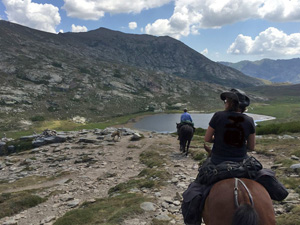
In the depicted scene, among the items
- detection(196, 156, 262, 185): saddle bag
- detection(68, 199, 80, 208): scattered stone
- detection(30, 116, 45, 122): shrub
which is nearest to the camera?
detection(196, 156, 262, 185): saddle bag

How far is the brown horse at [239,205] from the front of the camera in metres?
4.13

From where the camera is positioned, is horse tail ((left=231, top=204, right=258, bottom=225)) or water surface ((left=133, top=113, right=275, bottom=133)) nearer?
horse tail ((left=231, top=204, right=258, bottom=225))

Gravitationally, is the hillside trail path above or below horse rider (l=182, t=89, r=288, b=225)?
below

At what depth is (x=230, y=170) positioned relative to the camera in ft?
16.9

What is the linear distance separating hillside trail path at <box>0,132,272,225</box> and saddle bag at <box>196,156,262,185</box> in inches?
147

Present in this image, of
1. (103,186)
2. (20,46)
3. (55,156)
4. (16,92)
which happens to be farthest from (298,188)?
(20,46)

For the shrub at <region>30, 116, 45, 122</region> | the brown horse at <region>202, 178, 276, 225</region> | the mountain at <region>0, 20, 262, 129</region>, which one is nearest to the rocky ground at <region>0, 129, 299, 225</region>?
the brown horse at <region>202, 178, 276, 225</region>

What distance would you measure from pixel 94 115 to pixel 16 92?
1624 inches

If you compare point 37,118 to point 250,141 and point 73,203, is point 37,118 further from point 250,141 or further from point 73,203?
point 250,141

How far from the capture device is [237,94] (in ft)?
18.6

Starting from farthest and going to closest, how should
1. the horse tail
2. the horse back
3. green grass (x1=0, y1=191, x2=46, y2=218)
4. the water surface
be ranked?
the water surface, the horse back, green grass (x1=0, y1=191, x2=46, y2=218), the horse tail

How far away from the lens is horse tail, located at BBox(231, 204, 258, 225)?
406cm

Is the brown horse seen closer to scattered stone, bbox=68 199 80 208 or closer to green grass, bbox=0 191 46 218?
scattered stone, bbox=68 199 80 208

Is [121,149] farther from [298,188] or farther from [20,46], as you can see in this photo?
[20,46]
